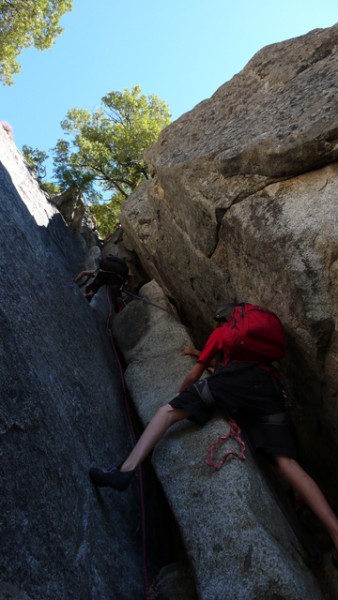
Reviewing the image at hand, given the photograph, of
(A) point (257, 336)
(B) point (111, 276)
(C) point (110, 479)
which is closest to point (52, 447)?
(C) point (110, 479)

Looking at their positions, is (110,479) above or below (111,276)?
below

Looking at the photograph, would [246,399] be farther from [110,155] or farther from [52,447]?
[110,155]

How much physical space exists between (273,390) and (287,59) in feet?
16.2

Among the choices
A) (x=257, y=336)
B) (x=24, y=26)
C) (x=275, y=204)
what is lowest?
(x=257, y=336)

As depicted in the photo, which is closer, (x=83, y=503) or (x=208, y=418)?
(x=83, y=503)

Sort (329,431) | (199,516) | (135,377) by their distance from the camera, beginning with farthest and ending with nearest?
(135,377) → (329,431) → (199,516)

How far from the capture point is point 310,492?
413 cm

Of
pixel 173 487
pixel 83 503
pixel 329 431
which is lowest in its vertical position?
pixel 329 431

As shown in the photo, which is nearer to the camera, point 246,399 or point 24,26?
point 246,399

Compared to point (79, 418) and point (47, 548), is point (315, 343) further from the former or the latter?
point (47, 548)

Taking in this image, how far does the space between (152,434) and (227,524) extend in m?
1.14

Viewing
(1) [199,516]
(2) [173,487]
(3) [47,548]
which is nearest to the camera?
(3) [47,548]

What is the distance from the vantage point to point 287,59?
650 centimetres

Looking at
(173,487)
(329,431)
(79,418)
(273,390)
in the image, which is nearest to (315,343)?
(273,390)
